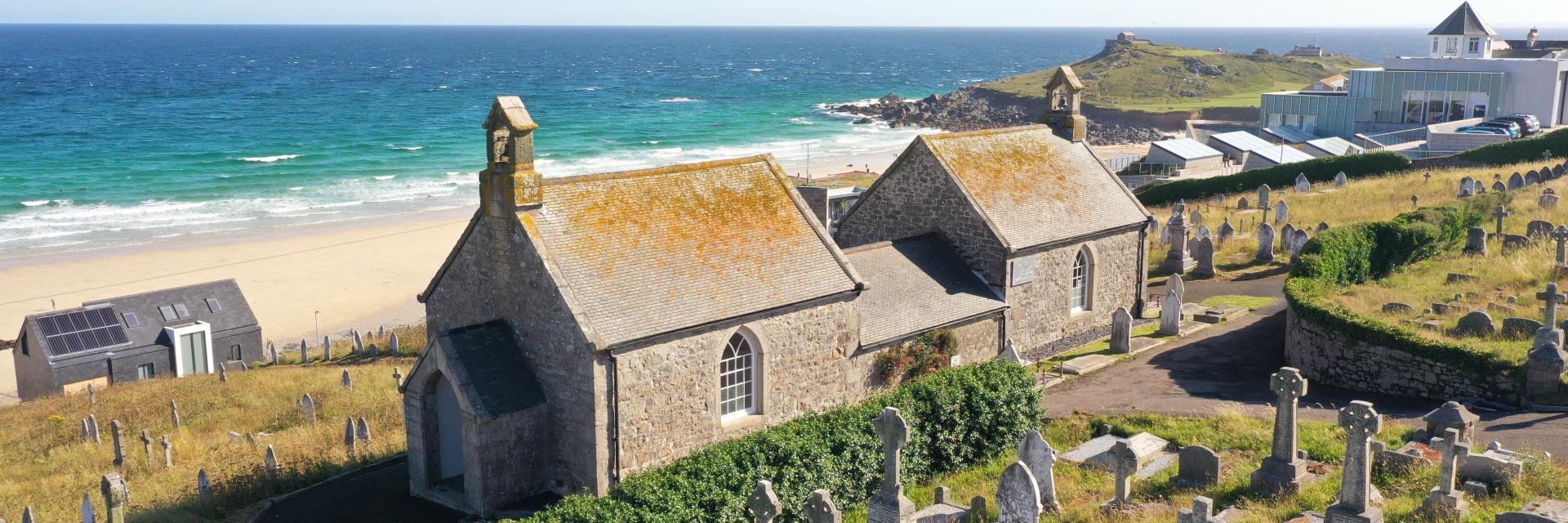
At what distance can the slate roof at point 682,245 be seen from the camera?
2078 cm

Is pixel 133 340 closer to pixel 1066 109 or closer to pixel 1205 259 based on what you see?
pixel 1066 109

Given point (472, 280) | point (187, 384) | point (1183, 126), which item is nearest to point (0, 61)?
point (1183, 126)

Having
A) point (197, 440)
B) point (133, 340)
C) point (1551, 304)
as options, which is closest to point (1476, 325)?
point (1551, 304)

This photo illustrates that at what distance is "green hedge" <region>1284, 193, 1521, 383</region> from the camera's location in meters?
22.5

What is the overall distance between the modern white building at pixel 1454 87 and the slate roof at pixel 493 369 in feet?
209

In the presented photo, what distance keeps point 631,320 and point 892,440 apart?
5.67 m

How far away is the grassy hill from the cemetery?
10252 cm

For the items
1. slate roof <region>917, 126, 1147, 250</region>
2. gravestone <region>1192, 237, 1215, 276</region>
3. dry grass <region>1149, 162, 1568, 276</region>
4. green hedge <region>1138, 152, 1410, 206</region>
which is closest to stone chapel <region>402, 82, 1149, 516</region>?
slate roof <region>917, 126, 1147, 250</region>

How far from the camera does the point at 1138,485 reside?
61.1ft

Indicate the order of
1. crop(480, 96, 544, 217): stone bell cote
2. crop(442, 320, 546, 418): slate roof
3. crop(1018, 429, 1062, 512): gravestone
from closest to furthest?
crop(1018, 429, 1062, 512): gravestone → crop(442, 320, 546, 418): slate roof → crop(480, 96, 544, 217): stone bell cote

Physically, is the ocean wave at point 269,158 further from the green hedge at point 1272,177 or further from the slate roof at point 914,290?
the slate roof at point 914,290

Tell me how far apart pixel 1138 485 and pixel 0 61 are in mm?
225129

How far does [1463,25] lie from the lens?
68625mm

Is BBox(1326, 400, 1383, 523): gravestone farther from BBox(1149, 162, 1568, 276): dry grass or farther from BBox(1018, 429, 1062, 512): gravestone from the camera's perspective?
BBox(1149, 162, 1568, 276): dry grass
